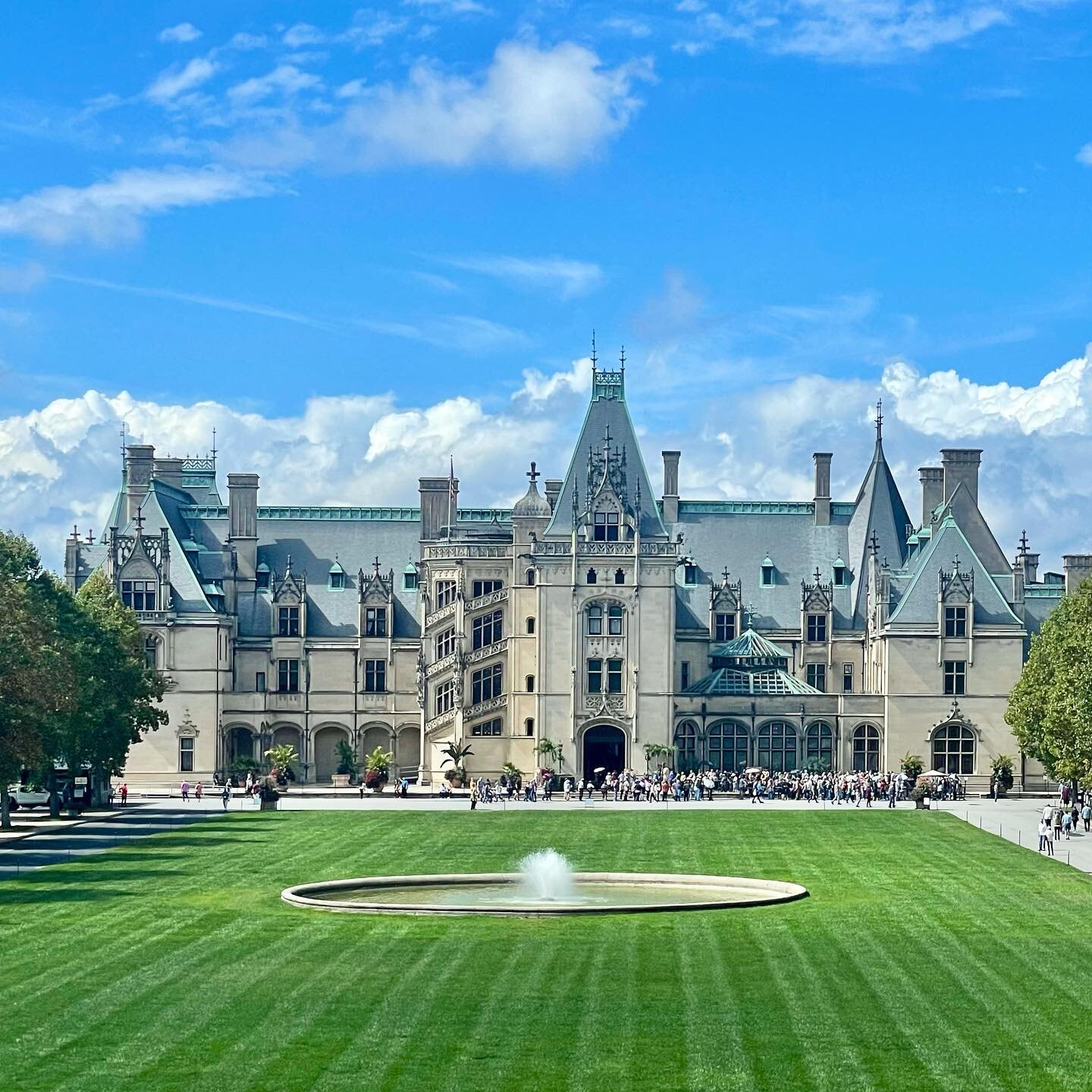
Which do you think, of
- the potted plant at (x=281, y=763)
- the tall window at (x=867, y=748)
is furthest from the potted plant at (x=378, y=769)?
the tall window at (x=867, y=748)

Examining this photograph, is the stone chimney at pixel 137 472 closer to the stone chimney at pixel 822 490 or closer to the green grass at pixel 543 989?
the stone chimney at pixel 822 490

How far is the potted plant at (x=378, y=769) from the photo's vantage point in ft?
358

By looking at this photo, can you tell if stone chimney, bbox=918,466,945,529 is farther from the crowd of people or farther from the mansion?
the crowd of people

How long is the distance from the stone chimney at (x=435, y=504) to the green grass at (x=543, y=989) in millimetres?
70678

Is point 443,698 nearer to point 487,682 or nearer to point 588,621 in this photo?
point 487,682

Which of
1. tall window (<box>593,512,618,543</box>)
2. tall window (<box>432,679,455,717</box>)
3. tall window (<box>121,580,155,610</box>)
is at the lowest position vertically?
tall window (<box>432,679,455,717</box>)

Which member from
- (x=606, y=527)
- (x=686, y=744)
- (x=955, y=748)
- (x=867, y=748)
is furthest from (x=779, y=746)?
(x=606, y=527)

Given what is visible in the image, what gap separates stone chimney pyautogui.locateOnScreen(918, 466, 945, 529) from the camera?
5118 inches

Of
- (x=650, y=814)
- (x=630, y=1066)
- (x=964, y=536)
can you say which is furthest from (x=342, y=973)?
(x=964, y=536)

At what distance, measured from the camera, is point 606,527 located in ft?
388

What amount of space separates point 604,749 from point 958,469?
27127 millimetres

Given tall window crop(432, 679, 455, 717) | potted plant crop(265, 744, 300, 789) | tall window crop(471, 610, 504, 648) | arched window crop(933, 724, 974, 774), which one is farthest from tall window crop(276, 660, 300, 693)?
arched window crop(933, 724, 974, 774)

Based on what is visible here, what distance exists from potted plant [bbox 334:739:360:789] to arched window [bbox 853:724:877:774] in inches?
1039

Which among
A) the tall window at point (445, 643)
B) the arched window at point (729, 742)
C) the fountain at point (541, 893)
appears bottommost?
the fountain at point (541, 893)
